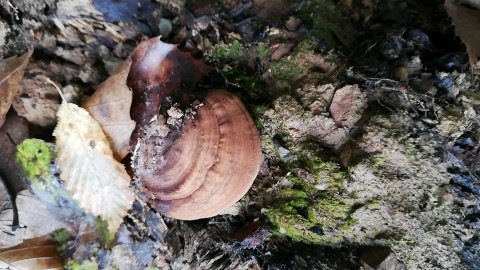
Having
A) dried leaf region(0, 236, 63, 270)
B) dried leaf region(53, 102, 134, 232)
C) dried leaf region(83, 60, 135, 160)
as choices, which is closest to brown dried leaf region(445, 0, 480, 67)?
dried leaf region(83, 60, 135, 160)

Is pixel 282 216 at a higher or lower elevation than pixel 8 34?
lower

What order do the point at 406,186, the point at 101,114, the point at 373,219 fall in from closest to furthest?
1. the point at 406,186
2. the point at 373,219
3. the point at 101,114

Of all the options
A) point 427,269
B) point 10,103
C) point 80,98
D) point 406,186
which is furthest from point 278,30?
point 10,103

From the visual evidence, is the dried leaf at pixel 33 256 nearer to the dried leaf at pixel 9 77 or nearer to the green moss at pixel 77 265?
the green moss at pixel 77 265

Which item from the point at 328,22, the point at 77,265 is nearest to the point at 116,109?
the point at 77,265

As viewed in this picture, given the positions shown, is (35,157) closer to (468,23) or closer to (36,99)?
(36,99)

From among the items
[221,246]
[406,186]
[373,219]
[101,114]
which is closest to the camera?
[406,186]

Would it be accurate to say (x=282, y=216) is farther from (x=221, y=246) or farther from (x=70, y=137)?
(x=70, y=137)

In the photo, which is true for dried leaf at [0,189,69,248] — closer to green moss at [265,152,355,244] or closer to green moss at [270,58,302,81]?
green moss at [265,152,355,244]
